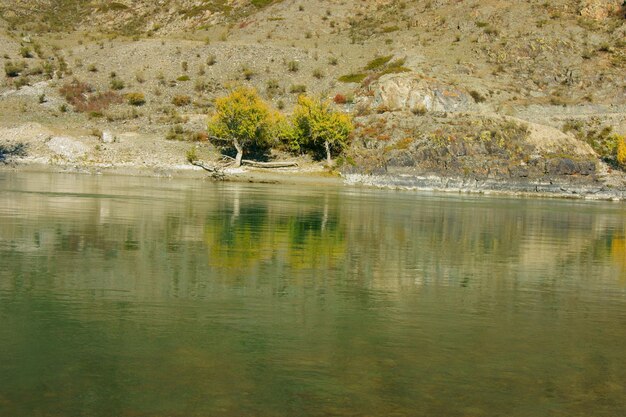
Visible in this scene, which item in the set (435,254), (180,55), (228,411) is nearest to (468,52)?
(180,55)

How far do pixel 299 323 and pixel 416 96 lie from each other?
73.3 m

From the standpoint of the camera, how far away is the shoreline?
63.5m

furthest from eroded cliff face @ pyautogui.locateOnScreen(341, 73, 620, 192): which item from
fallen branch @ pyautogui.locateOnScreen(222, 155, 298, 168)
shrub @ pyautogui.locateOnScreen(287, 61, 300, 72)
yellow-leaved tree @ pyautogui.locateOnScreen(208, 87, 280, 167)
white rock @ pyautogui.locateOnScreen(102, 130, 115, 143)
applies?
white rock @ pyautogui.locateOnScreen(102, 130, 115, 143)

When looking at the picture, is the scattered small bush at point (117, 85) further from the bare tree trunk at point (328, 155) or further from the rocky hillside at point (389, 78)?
the bare tree trunk at point (328, 155)

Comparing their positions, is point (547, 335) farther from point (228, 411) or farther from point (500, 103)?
point (500, 103)

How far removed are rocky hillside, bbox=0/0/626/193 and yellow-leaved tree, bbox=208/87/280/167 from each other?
3580 millimetres

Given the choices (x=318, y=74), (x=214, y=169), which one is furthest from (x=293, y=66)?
(x=214, y=169)

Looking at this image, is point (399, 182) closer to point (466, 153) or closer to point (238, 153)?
point (466, 153)

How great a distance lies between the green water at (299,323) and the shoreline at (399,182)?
3836 cm

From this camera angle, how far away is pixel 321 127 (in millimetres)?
73375

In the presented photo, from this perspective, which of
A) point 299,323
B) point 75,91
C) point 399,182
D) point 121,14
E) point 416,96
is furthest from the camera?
point 121,14

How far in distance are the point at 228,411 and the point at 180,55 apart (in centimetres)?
10250

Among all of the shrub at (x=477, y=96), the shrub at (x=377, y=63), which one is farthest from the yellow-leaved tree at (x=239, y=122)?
the shrub at (x=377, y=63)

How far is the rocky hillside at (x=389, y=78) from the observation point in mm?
71562
